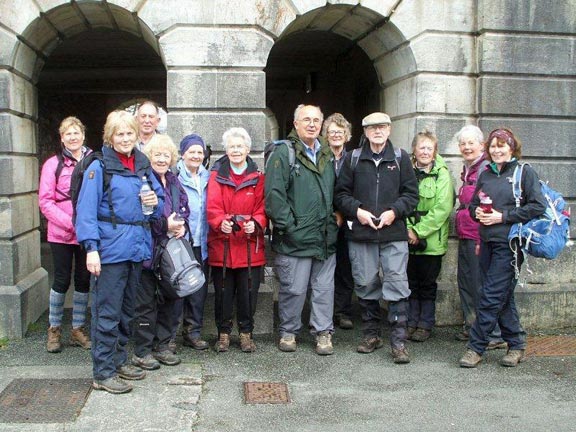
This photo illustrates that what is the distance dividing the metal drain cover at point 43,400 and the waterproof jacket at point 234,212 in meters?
1.52

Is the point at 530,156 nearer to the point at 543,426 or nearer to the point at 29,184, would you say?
the point at 543,426

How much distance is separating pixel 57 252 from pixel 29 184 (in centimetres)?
158

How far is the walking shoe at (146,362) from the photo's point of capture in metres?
5.64

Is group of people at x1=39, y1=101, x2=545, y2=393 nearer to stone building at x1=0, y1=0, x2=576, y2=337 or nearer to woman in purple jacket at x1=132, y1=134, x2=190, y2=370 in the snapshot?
woman in purple jacket at x1=132, y1=134, x2=190, y2=370

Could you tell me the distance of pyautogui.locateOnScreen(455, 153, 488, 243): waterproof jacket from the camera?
6410mm

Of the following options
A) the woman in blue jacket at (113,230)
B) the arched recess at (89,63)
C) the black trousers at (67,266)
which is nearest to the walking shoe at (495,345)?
the woman in blue jacket at (113,230)

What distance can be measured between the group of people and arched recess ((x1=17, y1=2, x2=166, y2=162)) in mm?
1435

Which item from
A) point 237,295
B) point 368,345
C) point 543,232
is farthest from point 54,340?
point 543,232

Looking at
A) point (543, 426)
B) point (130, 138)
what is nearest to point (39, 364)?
point (130, 138)

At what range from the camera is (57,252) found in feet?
20.0

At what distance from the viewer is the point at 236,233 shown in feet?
19.8

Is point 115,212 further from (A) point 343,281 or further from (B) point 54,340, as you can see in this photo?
(A) point 343,281

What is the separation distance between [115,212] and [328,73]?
9.20m

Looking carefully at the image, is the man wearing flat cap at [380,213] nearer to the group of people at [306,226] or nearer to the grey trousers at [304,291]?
the group of people at [306,226]
